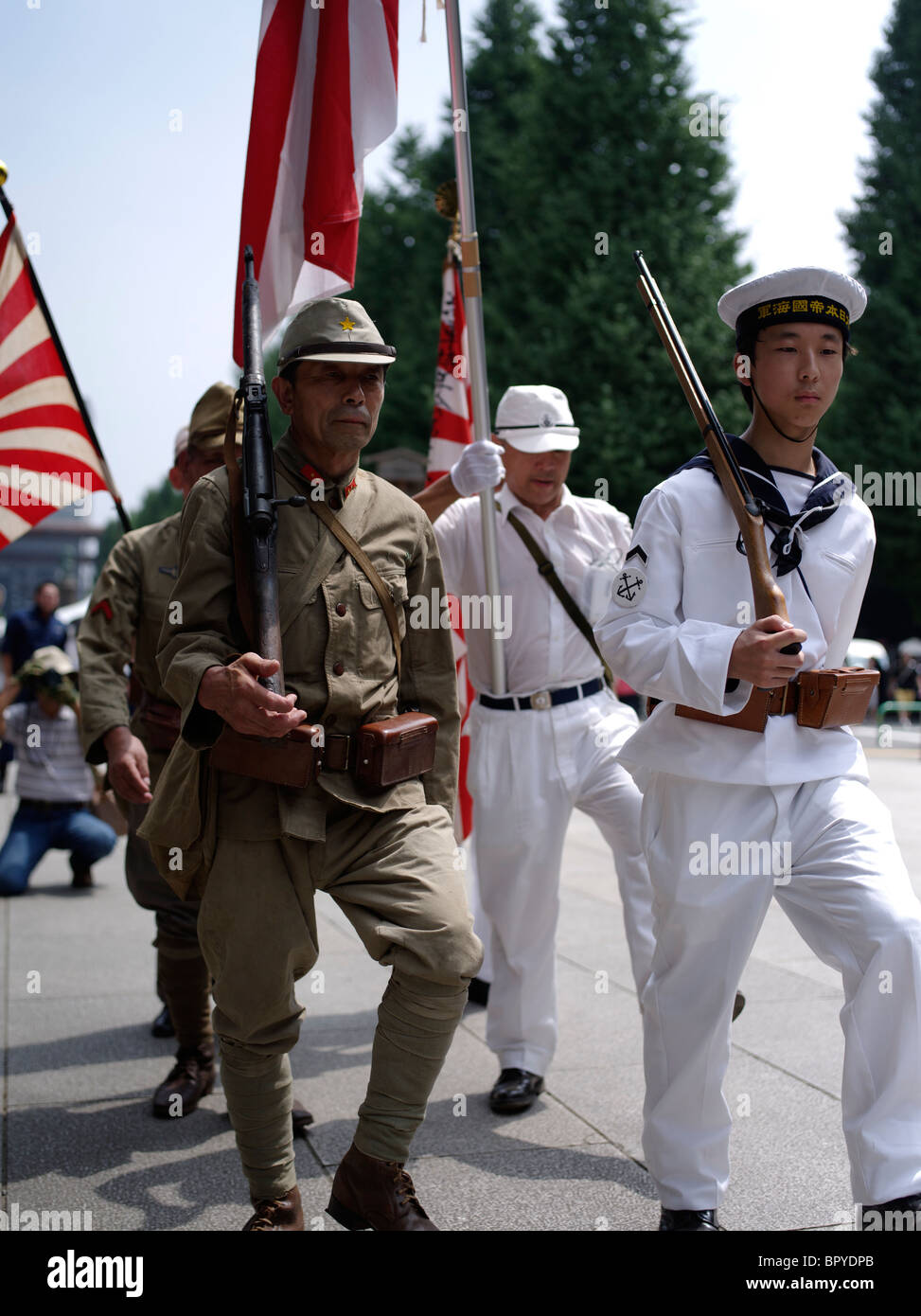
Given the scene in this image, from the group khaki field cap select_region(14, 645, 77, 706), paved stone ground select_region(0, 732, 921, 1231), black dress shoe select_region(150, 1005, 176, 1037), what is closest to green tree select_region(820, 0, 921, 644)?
khaki field cap select_region(14, 645, 77, 706)

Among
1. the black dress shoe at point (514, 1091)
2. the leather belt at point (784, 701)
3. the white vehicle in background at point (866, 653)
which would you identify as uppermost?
the leather belt at point (784, 701)

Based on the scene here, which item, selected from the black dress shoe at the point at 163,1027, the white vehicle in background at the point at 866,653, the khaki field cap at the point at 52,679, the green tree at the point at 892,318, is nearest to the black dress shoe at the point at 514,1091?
the black dress shoe at the point at 163,1027

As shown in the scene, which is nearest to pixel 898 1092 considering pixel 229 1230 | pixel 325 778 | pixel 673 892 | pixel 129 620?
pixel 673 892

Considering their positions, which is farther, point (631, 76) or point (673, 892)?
point (631, 76)

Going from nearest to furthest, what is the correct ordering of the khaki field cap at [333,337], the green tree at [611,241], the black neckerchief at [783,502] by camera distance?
the black neckerchief at [783,502] < the khaki field cap at [333,337] < the green tree at [611,241]

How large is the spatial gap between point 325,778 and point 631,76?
26.2m

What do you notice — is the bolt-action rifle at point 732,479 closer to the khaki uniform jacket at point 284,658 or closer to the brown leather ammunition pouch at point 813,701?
the brown leather ammunition pouch at point 813,701

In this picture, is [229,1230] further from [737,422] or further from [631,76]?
[631,76]

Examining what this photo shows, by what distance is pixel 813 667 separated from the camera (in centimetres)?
336

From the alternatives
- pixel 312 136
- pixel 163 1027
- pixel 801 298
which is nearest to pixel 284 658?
pixel 801 298

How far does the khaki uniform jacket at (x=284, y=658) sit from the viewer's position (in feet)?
10.9

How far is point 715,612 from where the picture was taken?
335cm

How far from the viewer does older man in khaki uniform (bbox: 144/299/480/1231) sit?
328 cm

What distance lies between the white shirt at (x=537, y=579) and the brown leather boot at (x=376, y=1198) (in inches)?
81.3
